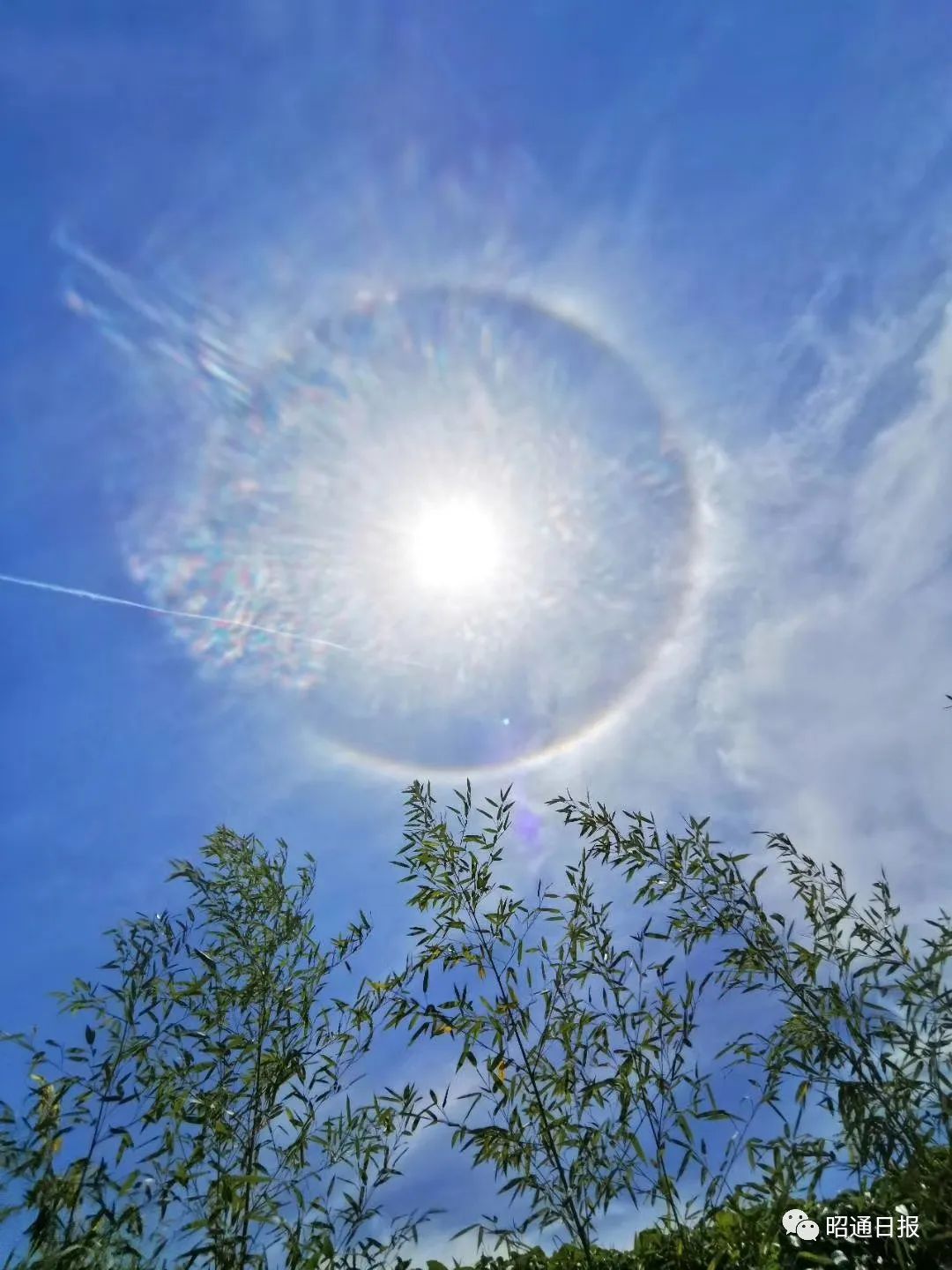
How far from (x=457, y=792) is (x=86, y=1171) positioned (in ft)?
9.88

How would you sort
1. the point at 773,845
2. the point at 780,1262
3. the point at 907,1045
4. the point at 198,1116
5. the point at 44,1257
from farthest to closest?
the point at 773,845 → the point at 198,1116 → the point at 907,1045 → the point at 780,1262 → the point at 44,1257

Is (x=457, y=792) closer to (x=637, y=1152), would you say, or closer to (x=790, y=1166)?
(x=637, y=1152)

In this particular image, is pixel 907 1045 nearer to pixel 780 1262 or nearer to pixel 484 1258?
pixel 780 1262

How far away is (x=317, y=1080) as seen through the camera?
4.37m

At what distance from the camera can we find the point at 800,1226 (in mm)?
2840

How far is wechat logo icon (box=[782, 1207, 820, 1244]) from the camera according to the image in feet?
9.29

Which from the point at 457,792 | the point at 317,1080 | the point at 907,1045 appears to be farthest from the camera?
the point at 457,792

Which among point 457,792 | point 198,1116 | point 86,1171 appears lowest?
point 86,1171

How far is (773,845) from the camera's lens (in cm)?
469

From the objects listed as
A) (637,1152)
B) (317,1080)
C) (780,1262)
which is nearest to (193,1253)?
(317,1080)

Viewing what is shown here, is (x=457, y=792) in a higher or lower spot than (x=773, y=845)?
higher

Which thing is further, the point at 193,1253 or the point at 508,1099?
the point at 508,1099

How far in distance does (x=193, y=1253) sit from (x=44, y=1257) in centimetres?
70

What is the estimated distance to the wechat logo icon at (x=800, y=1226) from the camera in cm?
283
